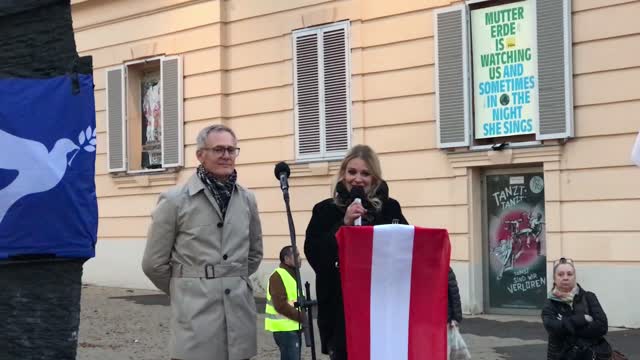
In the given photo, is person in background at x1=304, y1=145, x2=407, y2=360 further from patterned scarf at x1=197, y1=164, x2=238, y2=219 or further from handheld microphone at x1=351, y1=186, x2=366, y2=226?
patterned scarf at x1=197, y1=164, x2=238, y2=219

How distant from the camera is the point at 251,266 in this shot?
5.35 metres

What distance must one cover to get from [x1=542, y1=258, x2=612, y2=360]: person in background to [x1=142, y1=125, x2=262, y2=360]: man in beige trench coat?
2.84 meters

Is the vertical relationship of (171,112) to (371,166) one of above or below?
above

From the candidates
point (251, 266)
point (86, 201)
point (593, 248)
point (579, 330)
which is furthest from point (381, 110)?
point (86, 201)

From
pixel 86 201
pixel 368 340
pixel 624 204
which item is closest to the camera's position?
pixel 86 201

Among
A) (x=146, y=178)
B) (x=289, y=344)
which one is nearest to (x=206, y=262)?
(x=289, y=344)

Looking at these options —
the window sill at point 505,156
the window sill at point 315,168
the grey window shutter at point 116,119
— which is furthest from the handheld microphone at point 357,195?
the grey window shutter at point 116,119

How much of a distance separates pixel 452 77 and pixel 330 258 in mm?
9153

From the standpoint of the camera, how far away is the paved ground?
10.9m

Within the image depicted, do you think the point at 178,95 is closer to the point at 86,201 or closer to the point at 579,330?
the point at 579,330

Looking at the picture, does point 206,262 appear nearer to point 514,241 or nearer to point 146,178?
point 514,241

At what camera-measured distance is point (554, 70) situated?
12719 millimetres

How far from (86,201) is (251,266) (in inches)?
70.4

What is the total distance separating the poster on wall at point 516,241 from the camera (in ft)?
43.9
